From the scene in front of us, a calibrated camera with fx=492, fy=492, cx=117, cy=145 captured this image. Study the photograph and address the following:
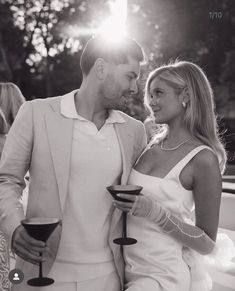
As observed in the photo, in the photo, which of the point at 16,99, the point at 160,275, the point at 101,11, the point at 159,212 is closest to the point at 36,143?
the point at 159,212

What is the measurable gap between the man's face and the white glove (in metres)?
0.43

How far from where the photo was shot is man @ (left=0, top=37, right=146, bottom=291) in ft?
6.38

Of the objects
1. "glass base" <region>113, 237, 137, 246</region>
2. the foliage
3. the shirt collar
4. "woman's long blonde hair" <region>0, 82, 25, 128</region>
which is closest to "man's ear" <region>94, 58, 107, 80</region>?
the shirt collar

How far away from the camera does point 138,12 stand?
6938mm

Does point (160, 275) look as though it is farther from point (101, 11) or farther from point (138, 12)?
point (101, 11)

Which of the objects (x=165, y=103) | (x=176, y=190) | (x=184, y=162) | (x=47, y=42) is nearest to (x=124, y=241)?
(x=176, y=190)

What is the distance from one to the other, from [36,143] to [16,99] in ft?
7.96

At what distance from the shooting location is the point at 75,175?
1.96m

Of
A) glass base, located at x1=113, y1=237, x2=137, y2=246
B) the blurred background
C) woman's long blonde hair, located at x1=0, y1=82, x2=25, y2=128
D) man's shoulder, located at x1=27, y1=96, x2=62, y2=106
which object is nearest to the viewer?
glass base, located at x1=113, y1=237, x2=137, y2=246

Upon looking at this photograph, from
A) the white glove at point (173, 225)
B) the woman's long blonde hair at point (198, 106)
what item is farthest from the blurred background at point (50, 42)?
the white glove at point (173, 225)

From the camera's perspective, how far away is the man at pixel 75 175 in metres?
1.94

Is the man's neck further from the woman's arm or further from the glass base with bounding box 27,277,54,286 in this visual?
the glass base with bounding box 27,277,54,286

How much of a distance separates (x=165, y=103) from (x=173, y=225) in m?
0.55

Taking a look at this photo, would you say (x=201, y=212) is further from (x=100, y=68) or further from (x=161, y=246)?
(x=100, y=68)
